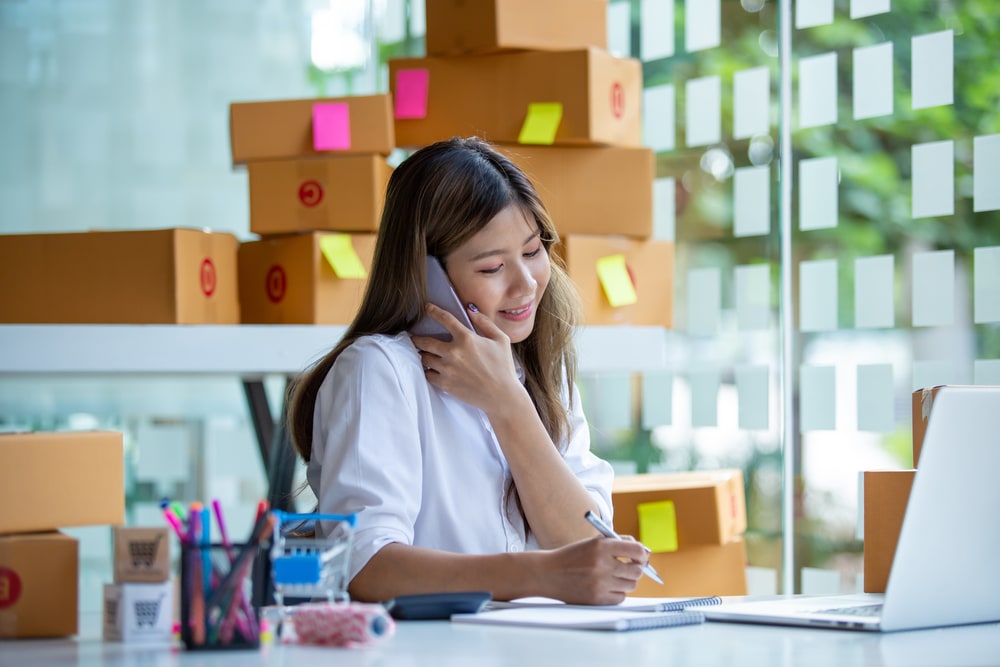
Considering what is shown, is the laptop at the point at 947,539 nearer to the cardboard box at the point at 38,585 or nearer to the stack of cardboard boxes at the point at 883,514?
the stack of cardboard boxes at the point at 883,514

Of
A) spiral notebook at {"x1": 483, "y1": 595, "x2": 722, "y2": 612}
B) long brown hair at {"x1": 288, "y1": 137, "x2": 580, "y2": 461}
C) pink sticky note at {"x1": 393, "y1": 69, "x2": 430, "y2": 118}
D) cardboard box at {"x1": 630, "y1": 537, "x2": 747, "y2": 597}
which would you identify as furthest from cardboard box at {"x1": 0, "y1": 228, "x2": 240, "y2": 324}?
spiral notebook at {"x1": 483, "y1": 595, "x2": 722, "y2": 612}

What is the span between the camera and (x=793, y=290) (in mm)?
2662

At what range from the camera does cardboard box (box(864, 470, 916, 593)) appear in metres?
1.38

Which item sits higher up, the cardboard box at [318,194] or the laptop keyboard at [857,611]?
the cardboard box at [318,194]

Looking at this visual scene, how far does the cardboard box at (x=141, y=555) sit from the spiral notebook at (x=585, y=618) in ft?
0.88

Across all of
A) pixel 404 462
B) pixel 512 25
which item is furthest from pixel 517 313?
pixel 512 25

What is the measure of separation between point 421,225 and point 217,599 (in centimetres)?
72

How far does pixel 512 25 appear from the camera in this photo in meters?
2.48

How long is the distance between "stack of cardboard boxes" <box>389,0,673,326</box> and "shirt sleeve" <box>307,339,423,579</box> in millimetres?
1114

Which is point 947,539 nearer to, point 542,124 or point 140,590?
point 140,590

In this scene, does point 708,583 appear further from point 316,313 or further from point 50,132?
point 50,132

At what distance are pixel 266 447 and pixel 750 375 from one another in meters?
1.12

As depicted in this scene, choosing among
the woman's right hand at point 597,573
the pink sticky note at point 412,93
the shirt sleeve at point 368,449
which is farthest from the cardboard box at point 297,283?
the woman's right hand at point 597,573

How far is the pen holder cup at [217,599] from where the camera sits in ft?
3.03
